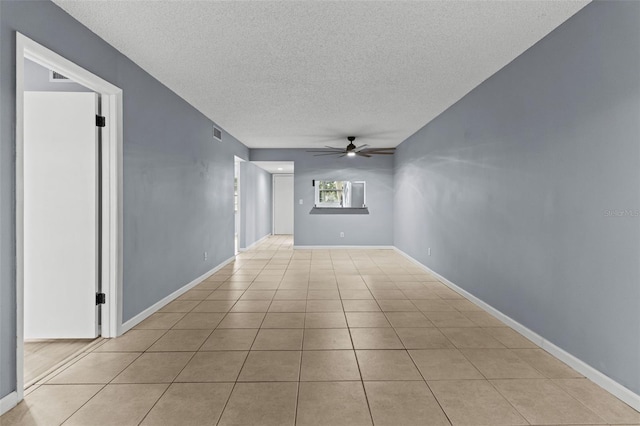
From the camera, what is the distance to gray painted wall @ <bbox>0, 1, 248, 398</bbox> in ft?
6.02

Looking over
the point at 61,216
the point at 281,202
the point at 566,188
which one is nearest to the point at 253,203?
the point at 281,202

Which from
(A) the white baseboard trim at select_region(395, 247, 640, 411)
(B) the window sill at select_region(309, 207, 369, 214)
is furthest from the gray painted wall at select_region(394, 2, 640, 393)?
(B) the window sill at select_region(309, 207, 369, 214)

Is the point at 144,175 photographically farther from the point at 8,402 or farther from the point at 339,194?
the point at 339,194

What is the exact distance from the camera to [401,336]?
286cm

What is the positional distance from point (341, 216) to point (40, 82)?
631 cm

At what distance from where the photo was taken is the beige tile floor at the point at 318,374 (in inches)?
71.1

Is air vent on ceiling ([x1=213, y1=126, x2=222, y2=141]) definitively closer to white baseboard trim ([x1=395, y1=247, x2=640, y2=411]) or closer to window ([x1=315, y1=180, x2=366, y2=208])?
window ([x1=315, y1=180, x2=366, y2=208])

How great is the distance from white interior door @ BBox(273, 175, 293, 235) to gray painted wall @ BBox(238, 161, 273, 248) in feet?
1.75

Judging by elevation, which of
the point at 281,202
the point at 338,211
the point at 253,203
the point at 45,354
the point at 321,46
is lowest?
the point at 45,354

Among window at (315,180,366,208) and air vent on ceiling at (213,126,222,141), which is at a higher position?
air vent on ceiling at (213,126,222,141)

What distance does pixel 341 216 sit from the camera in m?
8.14

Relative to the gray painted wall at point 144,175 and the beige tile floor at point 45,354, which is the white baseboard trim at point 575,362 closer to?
the gray painted wall at point 144,175

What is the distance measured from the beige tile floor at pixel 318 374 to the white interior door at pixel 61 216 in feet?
1.81

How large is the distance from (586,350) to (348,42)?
9.80 ft
